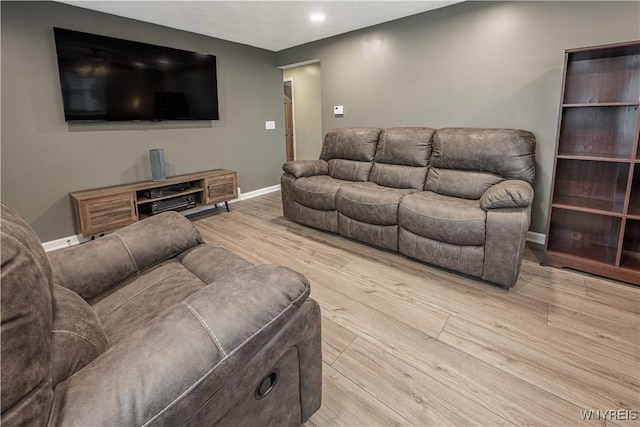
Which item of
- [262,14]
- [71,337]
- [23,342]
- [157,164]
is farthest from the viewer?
[157,164]

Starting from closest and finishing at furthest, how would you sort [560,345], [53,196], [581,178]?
[560,345] < [581,178] < [53,196]

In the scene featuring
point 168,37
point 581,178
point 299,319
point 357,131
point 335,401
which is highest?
point 168,37

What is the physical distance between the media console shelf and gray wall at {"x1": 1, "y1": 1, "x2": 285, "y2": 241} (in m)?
0.19

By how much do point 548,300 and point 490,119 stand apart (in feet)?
6.22

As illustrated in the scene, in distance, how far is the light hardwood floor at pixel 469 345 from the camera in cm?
139

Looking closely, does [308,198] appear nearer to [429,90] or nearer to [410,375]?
[429,90]

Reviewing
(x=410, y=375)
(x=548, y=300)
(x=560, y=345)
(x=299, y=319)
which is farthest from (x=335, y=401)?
(x=548, y=300)

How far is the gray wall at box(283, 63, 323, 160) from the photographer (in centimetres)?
607

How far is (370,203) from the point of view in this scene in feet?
9.50

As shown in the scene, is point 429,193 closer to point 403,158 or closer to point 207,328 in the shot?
point 403,158

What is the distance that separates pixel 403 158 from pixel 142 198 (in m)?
2.87

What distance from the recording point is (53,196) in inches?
125

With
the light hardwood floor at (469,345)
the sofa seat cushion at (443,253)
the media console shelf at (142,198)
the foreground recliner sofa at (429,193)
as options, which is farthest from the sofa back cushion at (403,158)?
the media console shelf at (142,198)

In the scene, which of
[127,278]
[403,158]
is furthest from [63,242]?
[403,158]
